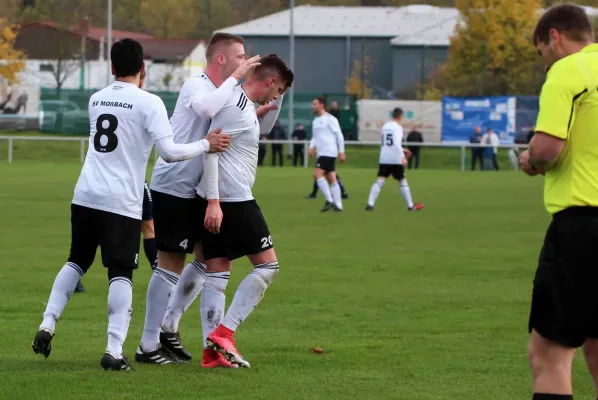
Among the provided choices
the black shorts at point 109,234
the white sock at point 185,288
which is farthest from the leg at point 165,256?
the black shorts at point 109,234

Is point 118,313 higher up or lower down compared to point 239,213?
lower down

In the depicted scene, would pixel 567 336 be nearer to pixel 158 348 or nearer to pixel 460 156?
pixel 158 348

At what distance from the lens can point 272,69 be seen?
7.90 meters

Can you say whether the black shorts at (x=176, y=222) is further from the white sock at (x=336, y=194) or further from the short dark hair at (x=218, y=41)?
the white sock at (x=336, y=194)

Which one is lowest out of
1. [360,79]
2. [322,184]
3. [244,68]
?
[322,184]

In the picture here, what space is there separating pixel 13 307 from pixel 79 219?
132 inches

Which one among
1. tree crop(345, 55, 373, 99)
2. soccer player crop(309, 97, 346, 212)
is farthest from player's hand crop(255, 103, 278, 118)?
tree crop(345, 55, 373, 99)

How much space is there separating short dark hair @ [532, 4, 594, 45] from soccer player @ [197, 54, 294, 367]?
2.74 m

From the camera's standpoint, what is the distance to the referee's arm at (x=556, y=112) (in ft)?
16.8

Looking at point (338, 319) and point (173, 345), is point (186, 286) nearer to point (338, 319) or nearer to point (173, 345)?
point (173, 345)

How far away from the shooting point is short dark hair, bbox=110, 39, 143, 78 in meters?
7.48

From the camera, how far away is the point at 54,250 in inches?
622

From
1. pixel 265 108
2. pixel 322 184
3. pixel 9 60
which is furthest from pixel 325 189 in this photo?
pixel 9 60

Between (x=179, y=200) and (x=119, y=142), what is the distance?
2.19ft
